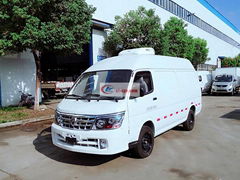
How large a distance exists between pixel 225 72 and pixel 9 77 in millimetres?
19348

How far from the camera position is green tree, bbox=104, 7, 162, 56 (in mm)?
16125

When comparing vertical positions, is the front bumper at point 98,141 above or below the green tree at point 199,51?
below

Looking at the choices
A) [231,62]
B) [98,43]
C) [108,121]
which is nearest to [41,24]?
[108,121]

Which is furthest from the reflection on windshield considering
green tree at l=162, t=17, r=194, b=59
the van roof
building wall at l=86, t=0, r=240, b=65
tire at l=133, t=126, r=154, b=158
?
tire at l=133, t=126, r=154, b=158

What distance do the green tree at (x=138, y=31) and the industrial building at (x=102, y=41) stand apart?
5.45ft

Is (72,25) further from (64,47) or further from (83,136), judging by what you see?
(83,136)

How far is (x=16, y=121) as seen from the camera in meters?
8.86

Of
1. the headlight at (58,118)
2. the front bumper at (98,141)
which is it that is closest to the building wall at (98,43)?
the headlight at (58,118)

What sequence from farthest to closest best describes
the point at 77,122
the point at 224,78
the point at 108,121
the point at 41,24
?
1. the point at 224,78
2. the point at 41,24
3. the point at 77,122
4. the point at 108,121

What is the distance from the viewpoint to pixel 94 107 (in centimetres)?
457

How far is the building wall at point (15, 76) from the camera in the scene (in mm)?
12531

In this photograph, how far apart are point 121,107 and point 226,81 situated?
18913 mm

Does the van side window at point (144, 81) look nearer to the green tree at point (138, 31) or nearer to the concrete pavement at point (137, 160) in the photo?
the concrete pavement at point (137, 160)

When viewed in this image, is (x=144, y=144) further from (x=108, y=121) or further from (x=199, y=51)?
(x=199, y=51)
